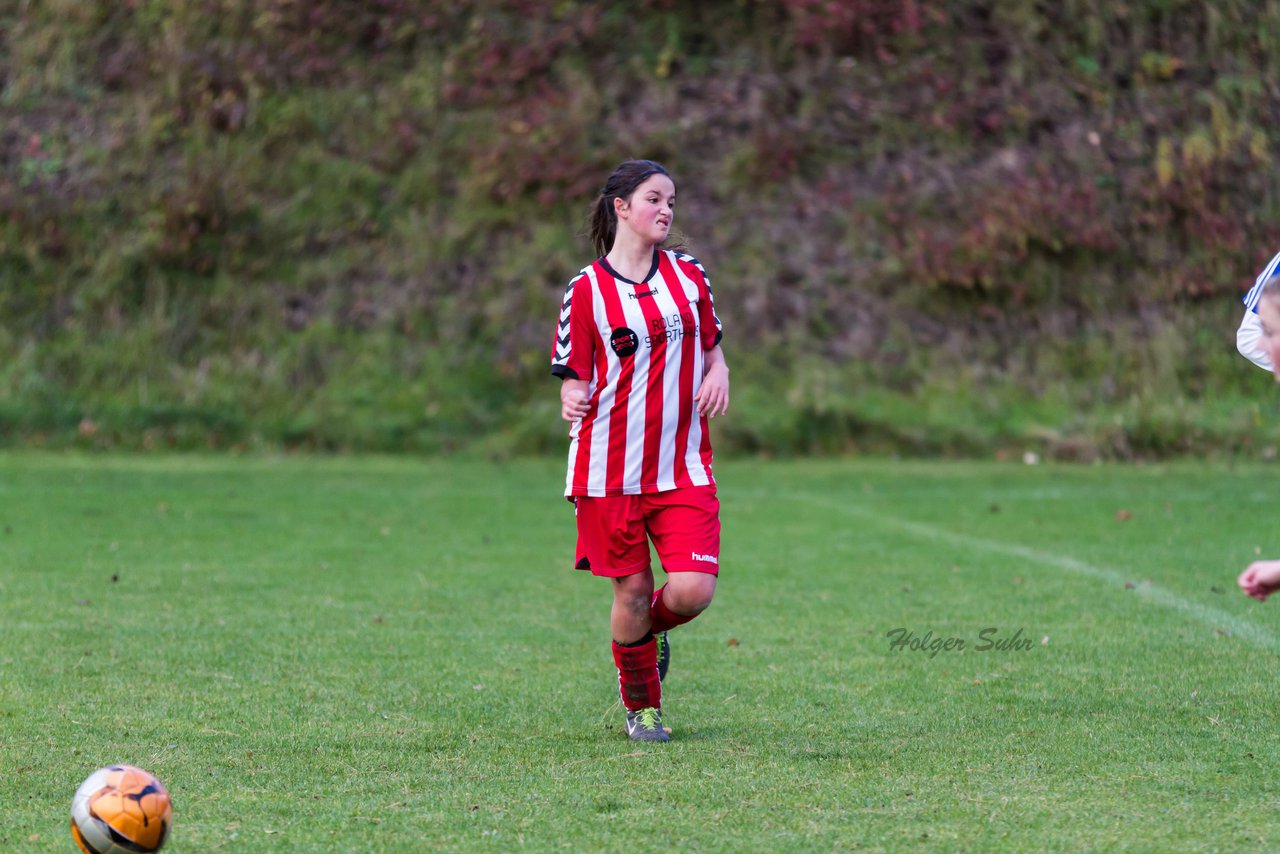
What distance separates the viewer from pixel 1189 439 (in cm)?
1638

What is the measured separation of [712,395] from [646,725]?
1.09 meters

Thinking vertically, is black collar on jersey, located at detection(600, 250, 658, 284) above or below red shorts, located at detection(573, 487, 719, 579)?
above

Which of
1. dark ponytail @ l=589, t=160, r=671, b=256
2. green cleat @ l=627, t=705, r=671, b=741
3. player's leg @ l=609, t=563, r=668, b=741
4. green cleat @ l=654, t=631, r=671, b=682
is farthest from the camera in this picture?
green cleat @ l=654, t=631, r=671, b=682

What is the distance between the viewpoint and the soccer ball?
355 cm

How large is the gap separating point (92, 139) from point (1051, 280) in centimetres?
1182

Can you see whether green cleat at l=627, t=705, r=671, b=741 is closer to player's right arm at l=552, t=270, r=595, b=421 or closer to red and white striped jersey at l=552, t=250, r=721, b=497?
red and white striped jersey at l=552, t=250, r=721, b=497

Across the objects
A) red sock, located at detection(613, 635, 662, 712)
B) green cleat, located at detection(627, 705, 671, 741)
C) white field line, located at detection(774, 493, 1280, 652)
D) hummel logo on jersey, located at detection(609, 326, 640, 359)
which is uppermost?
hummel logo on jersey, located at detection(609, 326, 640, 359)

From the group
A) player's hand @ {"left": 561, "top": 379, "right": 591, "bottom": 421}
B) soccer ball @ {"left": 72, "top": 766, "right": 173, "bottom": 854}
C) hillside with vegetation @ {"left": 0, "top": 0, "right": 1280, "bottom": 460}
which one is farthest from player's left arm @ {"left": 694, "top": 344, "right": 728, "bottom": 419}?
hillside with vegetation @ {"left": 0, "top": 0, "right": 1280, "bottom": 460}

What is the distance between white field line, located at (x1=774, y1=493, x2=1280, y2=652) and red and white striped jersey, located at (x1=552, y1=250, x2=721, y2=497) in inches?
113

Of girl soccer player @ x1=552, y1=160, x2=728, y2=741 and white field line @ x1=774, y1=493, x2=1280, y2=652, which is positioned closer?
girl soccer player @ x1=552, y1=160, x2=728, y2=741

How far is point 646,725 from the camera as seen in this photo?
5055 mm

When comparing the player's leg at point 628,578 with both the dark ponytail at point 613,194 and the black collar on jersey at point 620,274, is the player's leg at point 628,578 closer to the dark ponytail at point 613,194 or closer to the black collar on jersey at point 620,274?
the black collar on jersey at point 620,274

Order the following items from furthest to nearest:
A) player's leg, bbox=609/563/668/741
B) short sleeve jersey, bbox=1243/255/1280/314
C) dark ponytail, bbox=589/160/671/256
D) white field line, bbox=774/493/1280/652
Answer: white field line, bbox=774/493/1280/652, dark ponytail, bbox=589/160/671/256, player's leg, bbox=609/563/668/741, short sleeve jersey, bbox=1243/255/1280/314

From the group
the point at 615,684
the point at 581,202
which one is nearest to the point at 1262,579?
the point at 615,684
